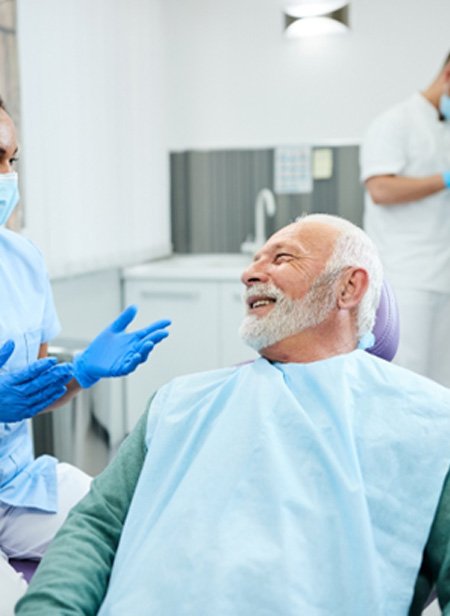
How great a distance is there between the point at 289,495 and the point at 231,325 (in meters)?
2.34

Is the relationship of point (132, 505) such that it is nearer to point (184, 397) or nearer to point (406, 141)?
point (184, 397)

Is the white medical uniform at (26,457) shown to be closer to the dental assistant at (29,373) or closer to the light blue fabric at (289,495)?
the dental assistant at (29,373)

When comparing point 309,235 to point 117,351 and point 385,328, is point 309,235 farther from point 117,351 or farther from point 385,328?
point 117,351

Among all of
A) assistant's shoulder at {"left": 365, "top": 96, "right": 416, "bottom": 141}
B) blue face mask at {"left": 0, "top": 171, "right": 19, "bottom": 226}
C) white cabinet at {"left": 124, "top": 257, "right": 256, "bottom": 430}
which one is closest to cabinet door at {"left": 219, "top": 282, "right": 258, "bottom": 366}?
white cabinet at {"left": 124, "top": 257, "right": 256, "bottom": 430}

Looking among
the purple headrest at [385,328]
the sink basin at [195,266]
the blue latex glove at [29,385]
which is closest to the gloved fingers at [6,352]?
the blue latex glove at [29,385]

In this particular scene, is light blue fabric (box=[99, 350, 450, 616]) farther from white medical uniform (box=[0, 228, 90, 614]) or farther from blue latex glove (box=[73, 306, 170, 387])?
white medical uniform (box=[0, 228, 90, 614])

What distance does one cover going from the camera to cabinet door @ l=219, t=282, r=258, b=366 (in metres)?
3.40

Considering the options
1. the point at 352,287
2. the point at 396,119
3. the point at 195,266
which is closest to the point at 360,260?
the point at 352,287

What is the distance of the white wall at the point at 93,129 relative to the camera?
9.04 feet

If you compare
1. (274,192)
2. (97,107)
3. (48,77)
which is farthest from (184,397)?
(274,192)

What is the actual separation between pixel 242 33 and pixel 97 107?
108 cm

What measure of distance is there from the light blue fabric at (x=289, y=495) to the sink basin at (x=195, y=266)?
2122mm

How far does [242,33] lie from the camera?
3848mm

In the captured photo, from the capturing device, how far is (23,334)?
1.55m
